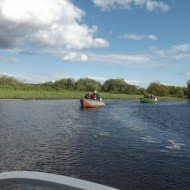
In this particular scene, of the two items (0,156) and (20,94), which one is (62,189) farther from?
(20,94)

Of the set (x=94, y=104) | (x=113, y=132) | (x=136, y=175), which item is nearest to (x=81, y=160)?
(x=136, y=175)

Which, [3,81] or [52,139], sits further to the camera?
[3,81]

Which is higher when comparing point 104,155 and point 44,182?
point 44,182

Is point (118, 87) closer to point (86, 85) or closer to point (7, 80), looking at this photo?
point (86, 85)

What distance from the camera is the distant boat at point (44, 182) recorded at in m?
5.47

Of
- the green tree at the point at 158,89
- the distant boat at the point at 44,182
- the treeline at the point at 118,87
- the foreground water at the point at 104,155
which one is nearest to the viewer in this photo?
the distant boat at the point at 44,182

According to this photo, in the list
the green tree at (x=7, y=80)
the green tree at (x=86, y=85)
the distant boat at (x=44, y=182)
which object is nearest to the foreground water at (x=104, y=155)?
the distant boat at (x=44, y=182)

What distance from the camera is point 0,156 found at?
64.7 ft

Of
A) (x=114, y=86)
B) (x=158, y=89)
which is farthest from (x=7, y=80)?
(x=158, y=89)

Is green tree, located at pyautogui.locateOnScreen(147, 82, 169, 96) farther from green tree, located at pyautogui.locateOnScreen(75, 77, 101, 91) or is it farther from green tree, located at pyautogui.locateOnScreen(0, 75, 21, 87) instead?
green tree, located at pyautogui.locateOnScreen(0, 75, 21, 87)

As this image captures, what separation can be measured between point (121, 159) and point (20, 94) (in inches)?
2473

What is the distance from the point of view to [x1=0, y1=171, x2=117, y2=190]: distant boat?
5473 millimetres

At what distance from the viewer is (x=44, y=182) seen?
5.63m

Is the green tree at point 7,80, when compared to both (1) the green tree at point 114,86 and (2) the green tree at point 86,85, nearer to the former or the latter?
(2) the green tree at point 86,85
